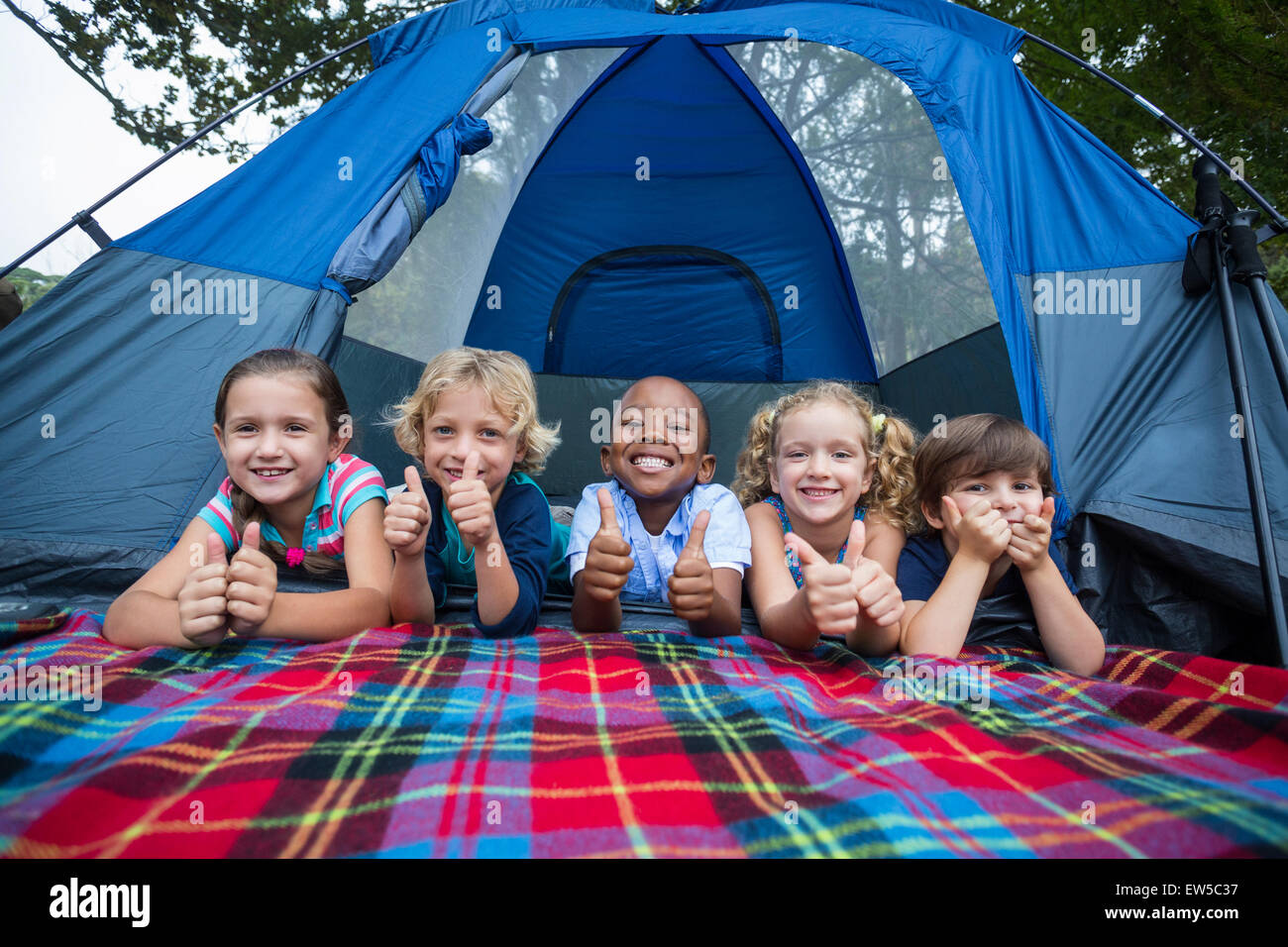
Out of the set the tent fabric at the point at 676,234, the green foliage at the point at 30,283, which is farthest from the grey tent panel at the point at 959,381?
the green foliage at the point at 30,283

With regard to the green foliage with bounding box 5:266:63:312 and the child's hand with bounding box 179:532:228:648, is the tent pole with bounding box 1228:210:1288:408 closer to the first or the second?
the child's hand with bounding box 179:532:228:648

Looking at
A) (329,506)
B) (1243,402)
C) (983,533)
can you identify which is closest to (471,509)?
(329,506)

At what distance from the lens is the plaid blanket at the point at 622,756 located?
2.18 feet

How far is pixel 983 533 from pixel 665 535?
72 cm

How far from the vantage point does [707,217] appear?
2848 mm

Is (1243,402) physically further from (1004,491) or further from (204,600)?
(204,600)

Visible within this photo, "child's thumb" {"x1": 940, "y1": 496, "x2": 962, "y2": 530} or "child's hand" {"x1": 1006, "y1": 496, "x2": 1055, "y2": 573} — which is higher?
"child's thumb" {"x1": 940, "y1": 496, "x2": 962, "y2": 530}

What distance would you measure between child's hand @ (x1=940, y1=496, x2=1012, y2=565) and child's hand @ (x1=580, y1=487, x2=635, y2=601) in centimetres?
59

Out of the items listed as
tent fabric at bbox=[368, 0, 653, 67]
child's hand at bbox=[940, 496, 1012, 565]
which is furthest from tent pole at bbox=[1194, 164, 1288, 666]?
tent fabric at bbox=[368, 0, 653, 67]

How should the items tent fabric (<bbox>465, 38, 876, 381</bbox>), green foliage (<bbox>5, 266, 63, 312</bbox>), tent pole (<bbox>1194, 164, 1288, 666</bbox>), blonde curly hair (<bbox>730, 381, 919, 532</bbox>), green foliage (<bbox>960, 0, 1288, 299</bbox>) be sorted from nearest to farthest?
tent pole (<bbox>1194, 164, 1288, 666</bbox>)
blonde curly hair (<bbox>730, 381, 919, 532</bbox>)
green foliage (<bbox>960, 0, 1288, 299</bbox>)
tent fabric (<bbox>465, 38, 876, 381</bbox>)
green foliage (<bbox>5, 266, 63, 312</bbox>)

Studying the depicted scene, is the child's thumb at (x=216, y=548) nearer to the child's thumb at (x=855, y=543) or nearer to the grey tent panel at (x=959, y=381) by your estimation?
the child's thumb at (x=855, y=543)

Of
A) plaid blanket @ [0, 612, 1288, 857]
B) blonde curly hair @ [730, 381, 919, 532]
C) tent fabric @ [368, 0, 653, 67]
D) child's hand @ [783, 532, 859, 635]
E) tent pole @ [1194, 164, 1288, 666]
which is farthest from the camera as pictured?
tent fabric @ [368, 0, 653, 67]

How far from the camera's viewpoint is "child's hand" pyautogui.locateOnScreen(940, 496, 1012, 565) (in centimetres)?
→ 122
